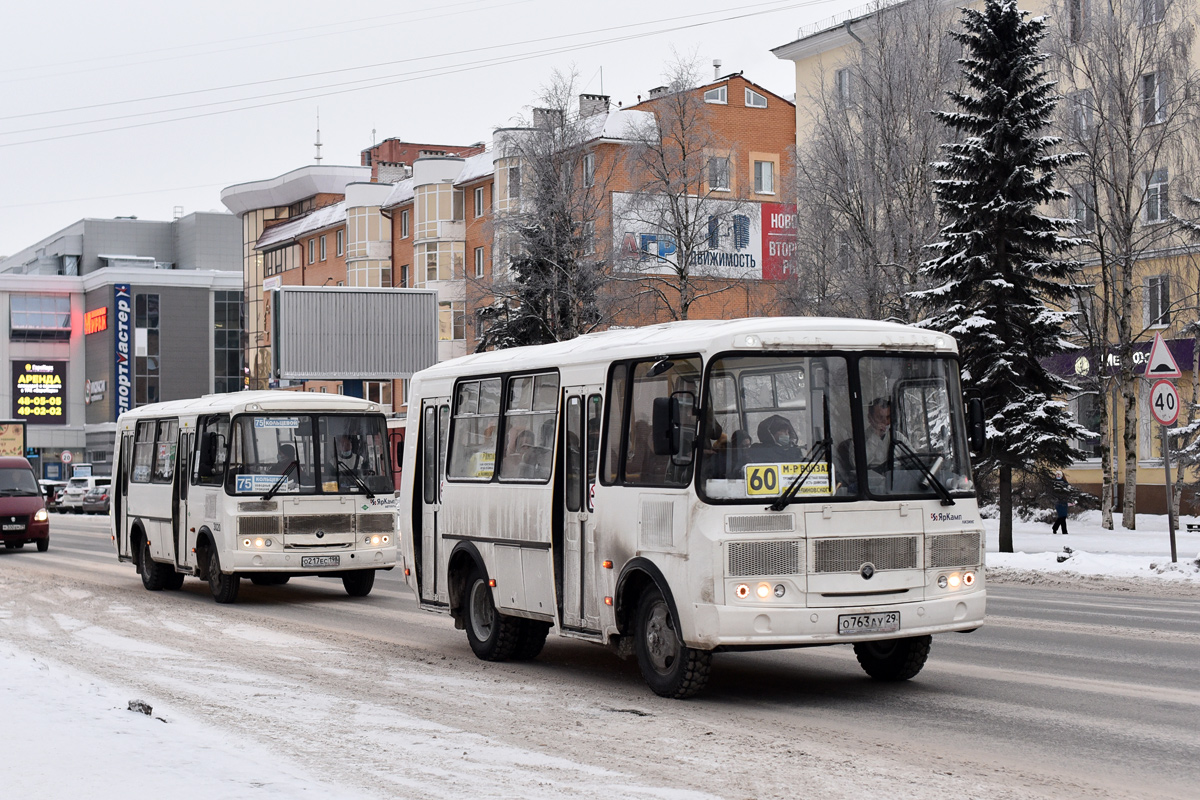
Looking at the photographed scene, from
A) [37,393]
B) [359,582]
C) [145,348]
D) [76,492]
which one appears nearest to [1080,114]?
[359,582]

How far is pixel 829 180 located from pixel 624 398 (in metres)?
32.5

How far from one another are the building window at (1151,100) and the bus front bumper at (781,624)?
3084cm

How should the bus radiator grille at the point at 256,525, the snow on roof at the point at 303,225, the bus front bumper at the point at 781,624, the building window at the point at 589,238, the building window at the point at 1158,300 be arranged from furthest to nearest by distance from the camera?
the snow on roof at the point at 303,225, the building window at the point at 589,238, the building window at the point at 1158,300, the bus radiator grille at the point at 256,525, the bus front bumper at the point at 781,624

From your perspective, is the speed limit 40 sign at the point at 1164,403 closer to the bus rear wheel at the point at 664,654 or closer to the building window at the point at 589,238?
the bus rear wheel at the point at 664,654

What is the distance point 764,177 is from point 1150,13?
26568 mm

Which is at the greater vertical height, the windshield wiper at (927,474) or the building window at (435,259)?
the building window at (435,259)

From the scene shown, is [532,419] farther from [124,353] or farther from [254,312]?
[124,353]

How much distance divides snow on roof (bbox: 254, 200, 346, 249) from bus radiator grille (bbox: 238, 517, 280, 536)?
6495 cm

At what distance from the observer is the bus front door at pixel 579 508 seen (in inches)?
469

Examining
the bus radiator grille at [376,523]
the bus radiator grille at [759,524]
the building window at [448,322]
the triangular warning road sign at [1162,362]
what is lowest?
the bus radiator grille at [376,523]

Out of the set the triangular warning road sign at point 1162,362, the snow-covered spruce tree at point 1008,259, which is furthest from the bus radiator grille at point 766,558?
the snow-covered spruce tree at point 1008,259

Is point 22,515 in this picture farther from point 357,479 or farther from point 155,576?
point 357,479

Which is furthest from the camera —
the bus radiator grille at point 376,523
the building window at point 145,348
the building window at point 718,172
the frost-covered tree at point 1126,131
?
the building window at point 145,348

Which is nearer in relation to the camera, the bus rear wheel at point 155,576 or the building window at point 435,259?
the bus rear wheel at point 155,576
